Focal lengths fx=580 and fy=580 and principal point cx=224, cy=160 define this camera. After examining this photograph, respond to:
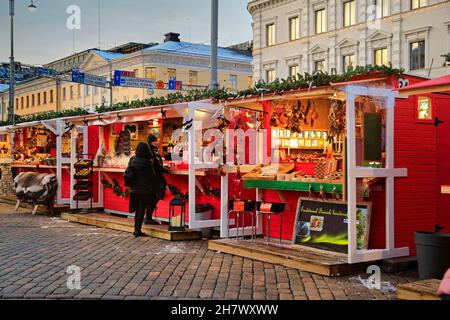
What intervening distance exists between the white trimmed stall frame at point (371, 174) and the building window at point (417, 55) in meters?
27.2

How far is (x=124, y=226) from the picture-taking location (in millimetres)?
12445

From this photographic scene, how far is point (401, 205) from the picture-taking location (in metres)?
8.37

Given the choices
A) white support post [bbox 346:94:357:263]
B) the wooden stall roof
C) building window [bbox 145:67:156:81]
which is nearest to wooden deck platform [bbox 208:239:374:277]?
white support post [bbox 346:94:357:263]

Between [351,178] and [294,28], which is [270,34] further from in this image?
[351,178]

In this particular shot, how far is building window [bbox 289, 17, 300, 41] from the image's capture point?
4434cm

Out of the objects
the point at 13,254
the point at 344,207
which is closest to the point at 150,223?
the point at 13,254

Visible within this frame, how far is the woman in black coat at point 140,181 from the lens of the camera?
11367 millimetres

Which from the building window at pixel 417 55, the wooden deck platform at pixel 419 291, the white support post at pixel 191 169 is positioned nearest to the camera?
Answer: the wooden deck platform at pixel 419 291

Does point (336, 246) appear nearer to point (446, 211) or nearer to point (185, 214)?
point (446, 211)

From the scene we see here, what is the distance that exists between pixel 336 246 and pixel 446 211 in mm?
1779

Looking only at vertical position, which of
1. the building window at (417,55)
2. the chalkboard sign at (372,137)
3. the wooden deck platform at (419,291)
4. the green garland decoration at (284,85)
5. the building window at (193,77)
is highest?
the building window at (193,77)

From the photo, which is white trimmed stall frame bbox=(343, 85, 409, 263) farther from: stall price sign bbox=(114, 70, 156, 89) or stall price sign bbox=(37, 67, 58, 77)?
stall price sign bbox=(37, 67, 58, 77)

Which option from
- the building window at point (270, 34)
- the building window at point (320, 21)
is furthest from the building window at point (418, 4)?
the building window at point (270, 34)

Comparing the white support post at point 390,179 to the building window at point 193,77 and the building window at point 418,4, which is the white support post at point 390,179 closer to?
the building window at point 418,4
